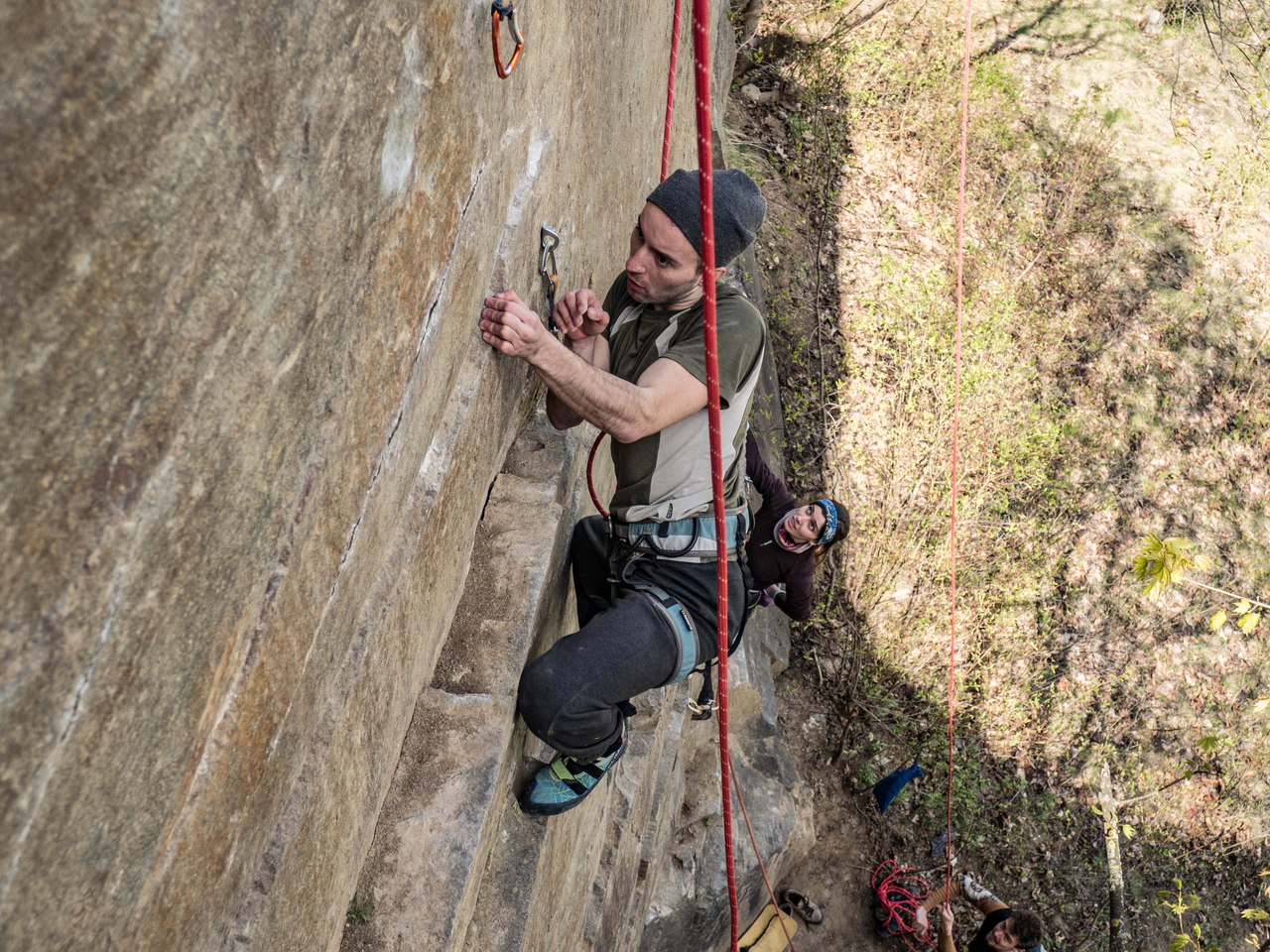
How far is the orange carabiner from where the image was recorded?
1.92 metres

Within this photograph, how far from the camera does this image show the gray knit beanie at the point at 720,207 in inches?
93.5

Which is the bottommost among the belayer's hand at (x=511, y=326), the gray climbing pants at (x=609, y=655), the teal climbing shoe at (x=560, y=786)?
the teal climbing shoe at (x=560, y=786)

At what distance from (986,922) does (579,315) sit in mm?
4607

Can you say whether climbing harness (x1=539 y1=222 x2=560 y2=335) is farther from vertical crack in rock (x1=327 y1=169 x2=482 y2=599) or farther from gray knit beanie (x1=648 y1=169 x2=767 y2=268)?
vertical crack in rock (x1=327 y1=169 x2=482 y2=599)

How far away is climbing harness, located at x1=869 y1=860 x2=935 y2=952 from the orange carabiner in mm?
5477

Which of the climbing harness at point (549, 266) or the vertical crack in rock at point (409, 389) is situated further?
the climbing harness at point (549, 266)

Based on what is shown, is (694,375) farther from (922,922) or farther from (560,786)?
(922,922)

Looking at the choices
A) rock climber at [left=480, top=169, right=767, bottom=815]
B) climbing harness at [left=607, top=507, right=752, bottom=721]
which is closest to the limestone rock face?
rock climber at [left=480, top=169, right=767, bottom=815]

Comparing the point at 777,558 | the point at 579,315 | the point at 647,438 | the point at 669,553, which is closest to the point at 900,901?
the point at 777,558

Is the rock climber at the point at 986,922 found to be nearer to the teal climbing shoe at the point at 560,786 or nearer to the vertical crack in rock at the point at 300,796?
the teal climbing shoe at the point at 560,786

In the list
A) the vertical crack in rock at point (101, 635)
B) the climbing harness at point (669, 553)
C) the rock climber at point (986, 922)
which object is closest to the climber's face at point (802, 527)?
the climbing harness at point (669, 553)

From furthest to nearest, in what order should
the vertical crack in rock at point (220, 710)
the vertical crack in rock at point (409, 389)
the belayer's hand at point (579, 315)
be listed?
the belayer's hand at point (579, 315)
the vertical crack in rock at point (409, 389)
the vertical crack in rock at point (220, 710)

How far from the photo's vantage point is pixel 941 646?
7301 mm

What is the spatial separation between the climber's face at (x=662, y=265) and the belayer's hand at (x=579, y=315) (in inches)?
4.4
